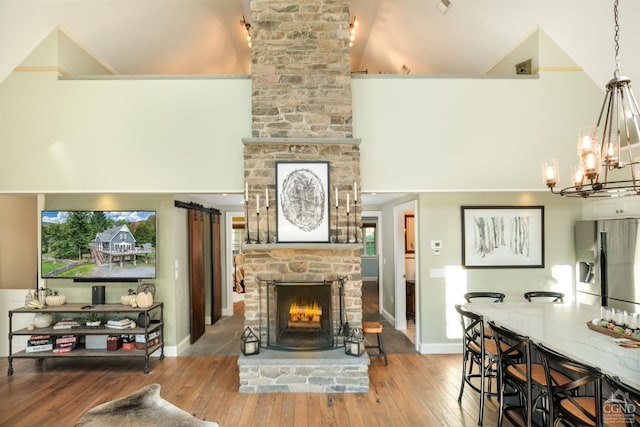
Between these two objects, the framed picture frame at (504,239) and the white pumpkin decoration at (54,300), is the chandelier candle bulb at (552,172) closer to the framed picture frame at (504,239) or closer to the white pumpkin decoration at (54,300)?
the framed picture frame at (504,239)

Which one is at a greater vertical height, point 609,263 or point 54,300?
point 609,263

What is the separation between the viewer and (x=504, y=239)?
17.2ft

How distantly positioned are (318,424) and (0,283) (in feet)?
17.2

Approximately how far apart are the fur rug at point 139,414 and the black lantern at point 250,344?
80 cm

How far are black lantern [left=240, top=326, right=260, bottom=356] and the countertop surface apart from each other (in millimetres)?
2369

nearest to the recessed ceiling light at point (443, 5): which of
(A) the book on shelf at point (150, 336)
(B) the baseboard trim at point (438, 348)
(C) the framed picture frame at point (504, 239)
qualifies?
(C) the framed picture frame at point (504, 239)

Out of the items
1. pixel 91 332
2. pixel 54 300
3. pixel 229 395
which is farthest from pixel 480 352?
pixel 54 300

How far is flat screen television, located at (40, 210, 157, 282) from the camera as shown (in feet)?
16.5

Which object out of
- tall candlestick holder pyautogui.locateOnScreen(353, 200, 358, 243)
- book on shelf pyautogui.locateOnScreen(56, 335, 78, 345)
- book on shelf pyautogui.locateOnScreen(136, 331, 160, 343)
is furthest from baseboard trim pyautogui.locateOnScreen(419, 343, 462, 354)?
book on shelf pyautogui.locateOnScreen(56, 335, 78, 345)

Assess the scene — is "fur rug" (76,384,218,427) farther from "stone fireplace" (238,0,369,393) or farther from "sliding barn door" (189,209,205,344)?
"sliding barn door" (189,209,205,344)

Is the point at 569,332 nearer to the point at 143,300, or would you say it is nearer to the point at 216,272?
the point at 143,300

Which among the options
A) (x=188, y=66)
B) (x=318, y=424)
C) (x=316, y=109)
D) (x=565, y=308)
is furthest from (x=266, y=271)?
(x=188, y=66)

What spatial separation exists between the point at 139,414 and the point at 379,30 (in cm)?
656

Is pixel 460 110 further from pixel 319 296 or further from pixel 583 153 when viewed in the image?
pixel 319 296
